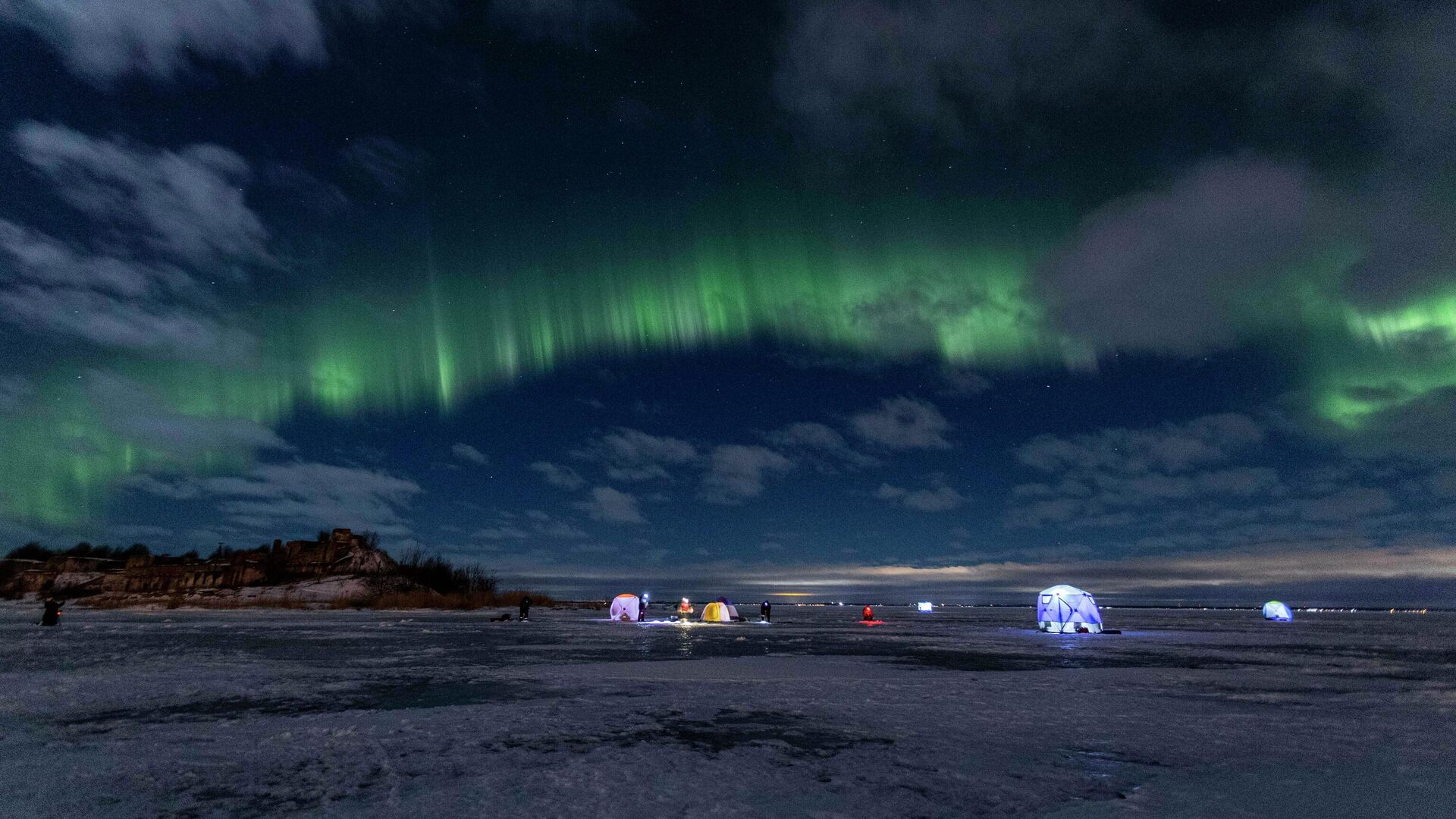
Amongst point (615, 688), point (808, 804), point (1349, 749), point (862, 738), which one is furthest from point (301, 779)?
point (1349, 749)

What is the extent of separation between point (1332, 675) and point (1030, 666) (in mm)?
8148

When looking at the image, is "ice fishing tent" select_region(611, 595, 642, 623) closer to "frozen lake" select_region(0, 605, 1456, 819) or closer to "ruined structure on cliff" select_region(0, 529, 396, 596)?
"frozen lake" select_region(0, 605, 1456, 819)

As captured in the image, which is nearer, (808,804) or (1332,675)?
(808,804)

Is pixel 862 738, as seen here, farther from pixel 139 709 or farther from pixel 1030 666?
pixel 1030 666

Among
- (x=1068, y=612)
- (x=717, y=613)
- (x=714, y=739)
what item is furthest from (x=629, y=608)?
(x=714, y=739)

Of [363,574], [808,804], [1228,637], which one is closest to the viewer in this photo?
[808,804]

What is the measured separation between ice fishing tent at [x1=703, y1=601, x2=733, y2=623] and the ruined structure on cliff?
105m

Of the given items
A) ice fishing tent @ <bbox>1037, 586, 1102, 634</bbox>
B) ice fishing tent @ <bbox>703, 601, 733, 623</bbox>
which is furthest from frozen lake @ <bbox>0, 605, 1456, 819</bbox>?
ice fishing tent @ <bbox>703, 601, 733, 623</bbox>

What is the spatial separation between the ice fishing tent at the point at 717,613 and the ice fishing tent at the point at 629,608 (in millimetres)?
5643

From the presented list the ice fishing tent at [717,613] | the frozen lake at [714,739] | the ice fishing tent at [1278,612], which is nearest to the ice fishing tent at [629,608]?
the ice fishing tent at [717,613]

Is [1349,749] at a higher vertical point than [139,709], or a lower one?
lower

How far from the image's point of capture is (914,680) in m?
18.0

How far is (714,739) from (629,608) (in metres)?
53.9

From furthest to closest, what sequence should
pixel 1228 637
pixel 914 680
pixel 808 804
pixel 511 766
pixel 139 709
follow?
pixel 1228 637 → pixel 914 680 → pixel 139 709 → pixel 511 766 → pixel 808 804
